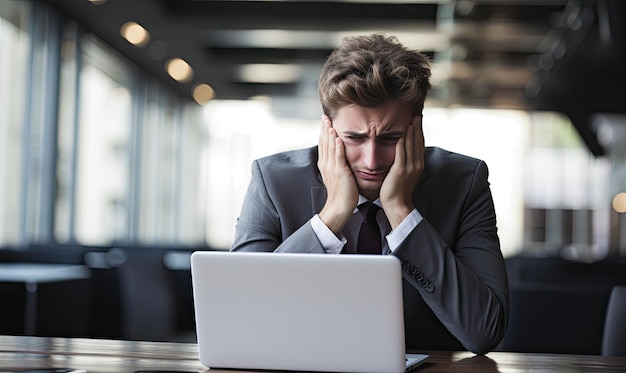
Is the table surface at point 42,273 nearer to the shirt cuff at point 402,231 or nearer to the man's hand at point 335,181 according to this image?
the man's hand at point 335,181

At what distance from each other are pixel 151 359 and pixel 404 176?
0.74 metres

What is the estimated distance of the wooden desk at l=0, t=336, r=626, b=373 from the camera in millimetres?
1729

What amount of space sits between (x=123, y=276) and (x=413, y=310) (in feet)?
8.56

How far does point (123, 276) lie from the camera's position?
4535 millimetres

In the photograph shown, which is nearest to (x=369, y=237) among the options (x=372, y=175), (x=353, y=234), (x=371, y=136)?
(x=353, y=234)

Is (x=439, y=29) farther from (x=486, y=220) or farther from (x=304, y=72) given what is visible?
(x=486, y=220)

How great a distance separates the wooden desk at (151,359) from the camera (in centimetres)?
173

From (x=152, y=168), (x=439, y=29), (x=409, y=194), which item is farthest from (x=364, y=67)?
(x=152, y=168)

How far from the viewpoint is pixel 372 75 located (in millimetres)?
2158

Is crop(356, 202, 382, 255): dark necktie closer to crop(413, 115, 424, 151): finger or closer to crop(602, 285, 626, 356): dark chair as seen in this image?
crop(413, 115, 424, 151): finger

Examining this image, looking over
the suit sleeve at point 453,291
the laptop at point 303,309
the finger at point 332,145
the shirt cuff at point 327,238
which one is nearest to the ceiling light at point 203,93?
the finger at point 332,145

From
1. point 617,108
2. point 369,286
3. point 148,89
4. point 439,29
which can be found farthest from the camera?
point 148,89

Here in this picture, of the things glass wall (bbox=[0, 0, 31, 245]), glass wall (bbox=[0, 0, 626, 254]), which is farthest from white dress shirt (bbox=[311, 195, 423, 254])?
glass wall (bbox=[0, 0, 31, 245])

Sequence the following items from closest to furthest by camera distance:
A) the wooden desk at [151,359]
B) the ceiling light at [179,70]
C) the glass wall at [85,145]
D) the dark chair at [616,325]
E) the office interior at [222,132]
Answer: the wooden desk at [151,359], the dark chair at [616,325], the office interior at [222,132], the glass wall at [85,145], the ceiling light at [179,70]
